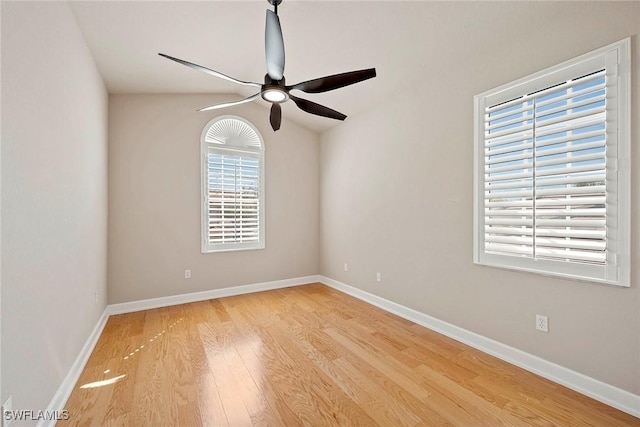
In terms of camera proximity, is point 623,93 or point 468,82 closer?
point 623,93

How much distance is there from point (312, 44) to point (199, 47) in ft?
3.74

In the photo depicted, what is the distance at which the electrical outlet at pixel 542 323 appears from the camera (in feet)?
7.07

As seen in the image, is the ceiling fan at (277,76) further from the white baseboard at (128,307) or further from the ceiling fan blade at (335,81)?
the white baseboard at (128,307)

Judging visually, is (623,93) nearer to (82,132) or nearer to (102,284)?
(82,132)

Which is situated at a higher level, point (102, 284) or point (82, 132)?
point (82, 132)

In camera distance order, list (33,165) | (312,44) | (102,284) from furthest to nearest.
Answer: (102,284) → (312,44) → (33,165)

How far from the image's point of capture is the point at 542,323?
218 centimetres

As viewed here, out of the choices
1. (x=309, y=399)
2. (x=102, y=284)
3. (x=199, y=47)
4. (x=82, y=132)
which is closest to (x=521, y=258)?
(x=309, y=399)

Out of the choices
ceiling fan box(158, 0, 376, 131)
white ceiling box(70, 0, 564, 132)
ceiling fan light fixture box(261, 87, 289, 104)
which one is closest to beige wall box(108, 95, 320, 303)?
white ceiling box(70, 0, 564, 132)

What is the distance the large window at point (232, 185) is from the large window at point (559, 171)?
3.12 meters

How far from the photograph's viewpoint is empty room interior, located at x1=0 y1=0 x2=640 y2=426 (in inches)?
67.7

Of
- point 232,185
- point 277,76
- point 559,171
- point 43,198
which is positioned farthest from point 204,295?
point 559,171

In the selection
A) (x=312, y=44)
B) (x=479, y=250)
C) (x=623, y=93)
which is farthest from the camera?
(x=312, y=44)

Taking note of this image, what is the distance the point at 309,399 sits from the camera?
1885 millimetres
